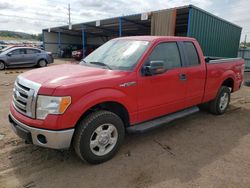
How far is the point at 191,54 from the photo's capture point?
4547mm

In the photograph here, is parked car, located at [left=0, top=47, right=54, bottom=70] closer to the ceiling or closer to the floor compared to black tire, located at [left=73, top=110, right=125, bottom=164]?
closer to the ceiling

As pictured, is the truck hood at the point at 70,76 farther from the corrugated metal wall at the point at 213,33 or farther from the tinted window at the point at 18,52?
the tinted window at the point at 18,52

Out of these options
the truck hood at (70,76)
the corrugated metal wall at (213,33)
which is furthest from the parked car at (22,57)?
the truck hood at (70,76)

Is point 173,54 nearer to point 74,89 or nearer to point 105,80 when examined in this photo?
point 105,80

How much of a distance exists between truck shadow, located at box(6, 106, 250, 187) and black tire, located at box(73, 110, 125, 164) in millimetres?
154

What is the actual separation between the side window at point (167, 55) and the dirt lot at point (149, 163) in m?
1.46

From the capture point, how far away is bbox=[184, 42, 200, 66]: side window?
4465mm

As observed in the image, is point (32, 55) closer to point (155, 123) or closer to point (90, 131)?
point (155, 123)

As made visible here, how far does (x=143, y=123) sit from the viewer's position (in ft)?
12.3

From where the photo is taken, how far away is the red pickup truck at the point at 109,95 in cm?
276

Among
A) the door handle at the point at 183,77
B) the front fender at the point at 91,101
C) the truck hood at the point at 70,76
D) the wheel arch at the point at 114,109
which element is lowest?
the wheel arch at the point at 114,109

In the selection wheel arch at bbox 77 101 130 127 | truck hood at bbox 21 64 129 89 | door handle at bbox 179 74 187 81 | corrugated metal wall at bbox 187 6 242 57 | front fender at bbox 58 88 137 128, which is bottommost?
wheel arch at bbox 77 101 130 127

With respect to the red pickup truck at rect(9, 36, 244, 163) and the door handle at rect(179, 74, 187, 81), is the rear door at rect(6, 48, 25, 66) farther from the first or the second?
the door handle at rect(179, 74, 187, 81)

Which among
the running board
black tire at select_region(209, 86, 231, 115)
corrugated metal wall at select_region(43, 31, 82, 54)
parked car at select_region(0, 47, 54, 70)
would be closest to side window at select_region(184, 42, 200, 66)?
the running board
